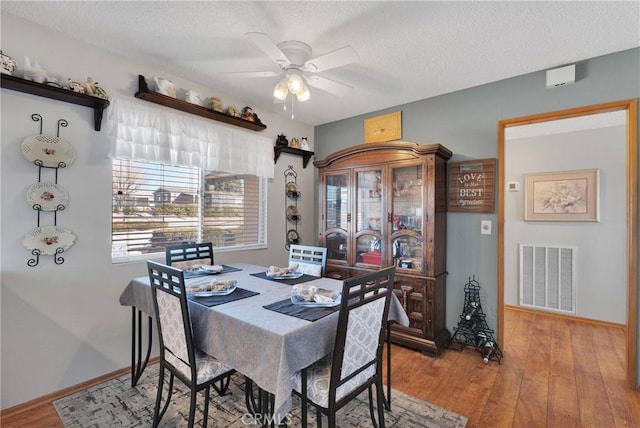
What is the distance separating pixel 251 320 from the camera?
139 cm

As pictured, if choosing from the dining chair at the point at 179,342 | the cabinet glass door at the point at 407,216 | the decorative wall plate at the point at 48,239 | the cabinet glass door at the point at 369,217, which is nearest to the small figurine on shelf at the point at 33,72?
the decorative wall plate at the point at 48,239

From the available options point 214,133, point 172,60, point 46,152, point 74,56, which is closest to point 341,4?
point 172,60

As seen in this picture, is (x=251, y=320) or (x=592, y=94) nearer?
(x=251, y=320)

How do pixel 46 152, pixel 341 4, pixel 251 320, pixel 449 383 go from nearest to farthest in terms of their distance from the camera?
pixel 251 320, pixel 341 4, pixel 46 152, pixel 449 383

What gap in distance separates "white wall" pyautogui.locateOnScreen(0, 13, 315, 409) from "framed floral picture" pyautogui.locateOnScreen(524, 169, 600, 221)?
176 inches

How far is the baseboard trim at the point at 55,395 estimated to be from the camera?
75.3 inches

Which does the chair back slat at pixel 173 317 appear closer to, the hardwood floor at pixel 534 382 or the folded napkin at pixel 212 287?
the folded napkin at pixel 212 287

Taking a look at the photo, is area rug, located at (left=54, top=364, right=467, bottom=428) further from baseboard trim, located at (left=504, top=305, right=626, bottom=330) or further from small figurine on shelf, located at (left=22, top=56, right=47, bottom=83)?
baseboard trim, located at (left=504, top=305, right=626, bottom=330)

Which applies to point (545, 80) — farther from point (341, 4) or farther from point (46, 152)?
point (46, 152)

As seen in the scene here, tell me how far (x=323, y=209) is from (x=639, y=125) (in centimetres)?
269

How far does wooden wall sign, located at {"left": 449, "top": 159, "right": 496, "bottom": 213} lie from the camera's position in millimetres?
2799

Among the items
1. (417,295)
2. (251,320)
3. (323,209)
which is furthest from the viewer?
(323,209)

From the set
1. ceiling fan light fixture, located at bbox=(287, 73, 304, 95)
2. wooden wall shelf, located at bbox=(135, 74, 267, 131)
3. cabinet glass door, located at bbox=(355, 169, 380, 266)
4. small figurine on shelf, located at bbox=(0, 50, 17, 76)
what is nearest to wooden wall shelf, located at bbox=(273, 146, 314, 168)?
wooden wall shelf, located at bbox=(135, 74, 267, 131)

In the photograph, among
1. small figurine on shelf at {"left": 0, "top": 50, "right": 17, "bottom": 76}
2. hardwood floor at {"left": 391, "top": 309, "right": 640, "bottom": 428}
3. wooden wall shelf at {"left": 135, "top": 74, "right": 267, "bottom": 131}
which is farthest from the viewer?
wooden wall shelf at {"left": 135, "top": 74, "right": 267, "bottom": 131}
